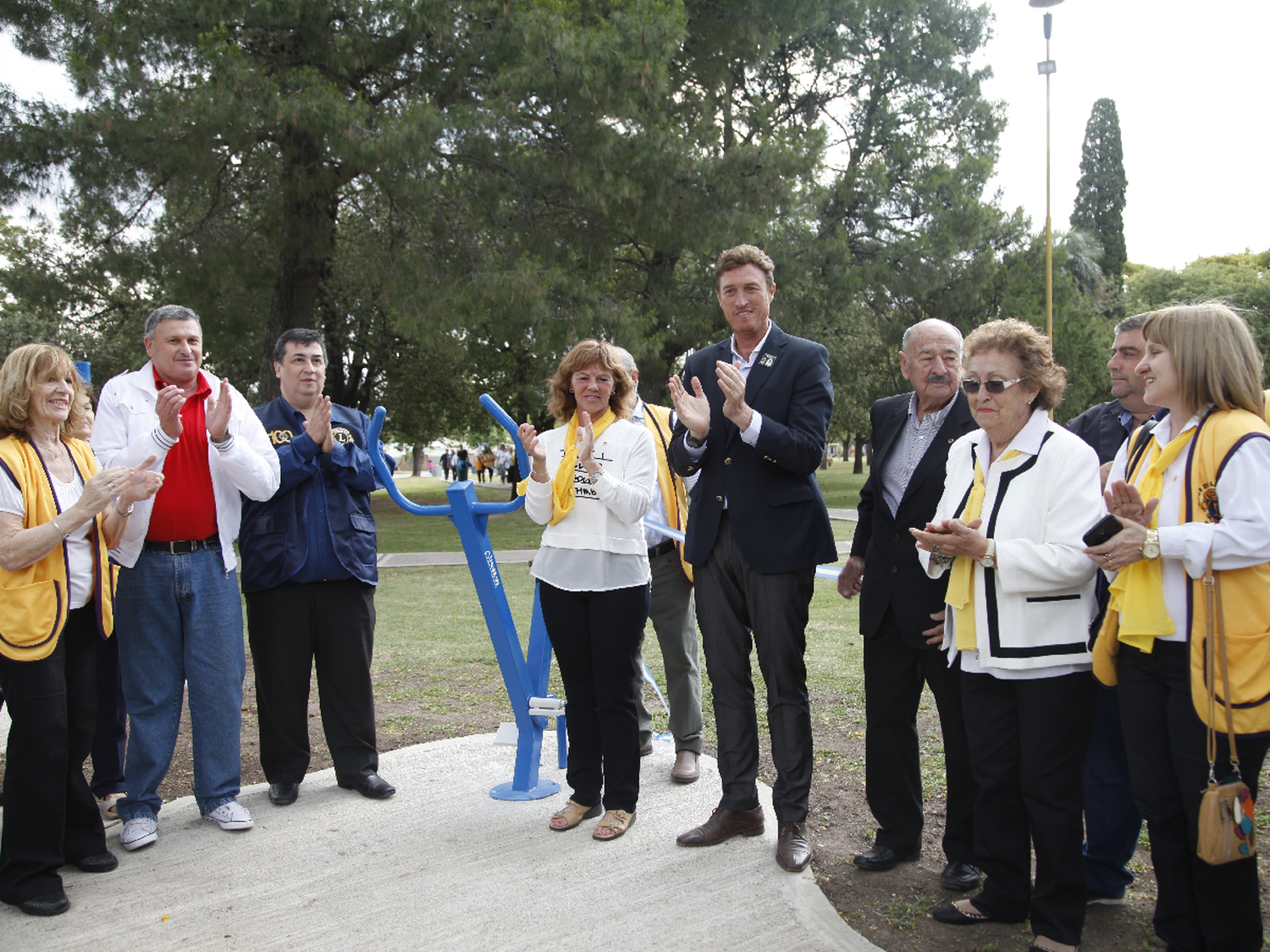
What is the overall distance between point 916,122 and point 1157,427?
22.0 metres

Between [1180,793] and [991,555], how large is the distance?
2.50ft

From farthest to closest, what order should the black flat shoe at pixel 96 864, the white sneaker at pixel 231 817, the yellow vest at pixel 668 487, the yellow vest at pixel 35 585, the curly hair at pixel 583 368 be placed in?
1. the yellow vest at pixel 668 487
2. the curly hair at pixel 583 368
3. the white sneaker at pixel 231 817
4. the black flat shoe at pixel 96 864
5. the yellow vest at pixel 35 585

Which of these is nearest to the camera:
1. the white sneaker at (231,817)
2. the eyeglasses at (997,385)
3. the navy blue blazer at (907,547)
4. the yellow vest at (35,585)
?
the eyeglasses at (997,385)

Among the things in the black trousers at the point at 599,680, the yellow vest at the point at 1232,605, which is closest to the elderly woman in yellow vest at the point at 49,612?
the black trousers at the point at 599,680

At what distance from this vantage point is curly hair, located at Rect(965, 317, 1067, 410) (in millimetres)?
2756

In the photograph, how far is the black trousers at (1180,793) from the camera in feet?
7.82

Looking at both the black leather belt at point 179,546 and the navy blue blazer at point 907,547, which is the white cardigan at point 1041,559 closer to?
the navy blue blazer at point 907,547

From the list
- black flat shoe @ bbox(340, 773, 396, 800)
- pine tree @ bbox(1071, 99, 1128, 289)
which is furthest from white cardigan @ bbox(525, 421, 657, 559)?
pine tree @ bbox(1071, 99, 1128, 289)

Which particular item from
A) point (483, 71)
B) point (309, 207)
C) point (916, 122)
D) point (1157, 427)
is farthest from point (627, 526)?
point (916, 122)

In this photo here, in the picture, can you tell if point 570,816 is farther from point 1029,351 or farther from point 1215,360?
point 1215,360

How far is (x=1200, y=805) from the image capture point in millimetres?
2305

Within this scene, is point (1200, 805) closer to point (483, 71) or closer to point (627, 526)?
point (627, 526)

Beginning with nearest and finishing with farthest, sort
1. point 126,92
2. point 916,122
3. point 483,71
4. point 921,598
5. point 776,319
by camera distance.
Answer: point 921,598 → point 126,92 → point 483,71 → point 776,319 → point 916,122

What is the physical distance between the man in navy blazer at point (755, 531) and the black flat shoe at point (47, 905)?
2.03 metres
